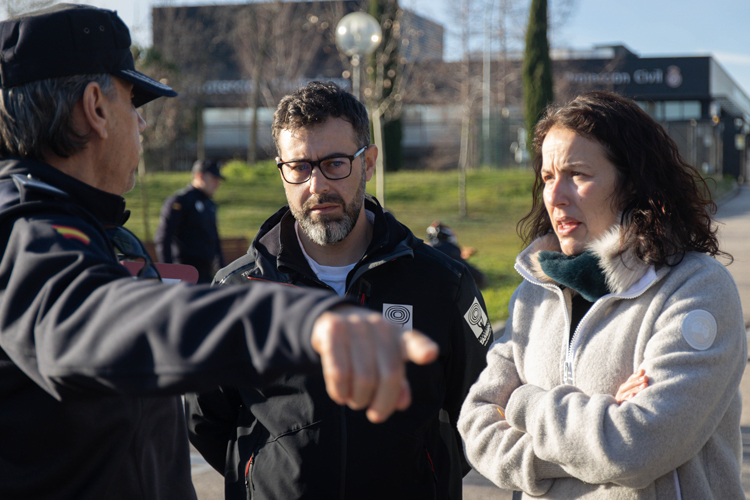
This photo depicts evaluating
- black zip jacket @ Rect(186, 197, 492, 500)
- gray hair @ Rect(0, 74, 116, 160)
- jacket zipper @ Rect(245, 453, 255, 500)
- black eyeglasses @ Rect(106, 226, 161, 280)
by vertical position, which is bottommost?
jacket zipper @ Rect(245, 453, 255, 500)

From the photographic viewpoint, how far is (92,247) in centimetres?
132

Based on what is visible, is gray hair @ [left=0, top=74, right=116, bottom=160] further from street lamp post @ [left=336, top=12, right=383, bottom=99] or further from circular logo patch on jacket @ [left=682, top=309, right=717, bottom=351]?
street lamp post @ [left=336, top=12, right=383, bottom=99]

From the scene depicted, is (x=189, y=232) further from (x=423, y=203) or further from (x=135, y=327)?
(x=423, y=203)

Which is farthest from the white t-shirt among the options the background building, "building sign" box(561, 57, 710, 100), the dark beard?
"building sign" box(561, 57, 710, 100)

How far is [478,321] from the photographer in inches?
113

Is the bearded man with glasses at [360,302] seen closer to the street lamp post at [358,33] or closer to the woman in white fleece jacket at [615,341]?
the woman in white fleece jacket at [615,341]

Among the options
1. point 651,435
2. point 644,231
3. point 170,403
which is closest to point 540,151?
point 644,231

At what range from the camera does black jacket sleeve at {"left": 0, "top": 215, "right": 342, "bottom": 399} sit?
40.6 inches

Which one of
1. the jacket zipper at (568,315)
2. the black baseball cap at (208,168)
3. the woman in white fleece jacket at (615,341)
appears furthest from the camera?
the black baseball cap at (208,168)

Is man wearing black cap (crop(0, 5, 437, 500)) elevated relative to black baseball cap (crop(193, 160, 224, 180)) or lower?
lower

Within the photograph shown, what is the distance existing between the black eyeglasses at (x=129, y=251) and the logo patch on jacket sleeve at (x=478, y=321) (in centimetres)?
140

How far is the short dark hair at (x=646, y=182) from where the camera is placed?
2.10 m

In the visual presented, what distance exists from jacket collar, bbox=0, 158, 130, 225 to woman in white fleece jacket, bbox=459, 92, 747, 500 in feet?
4.30

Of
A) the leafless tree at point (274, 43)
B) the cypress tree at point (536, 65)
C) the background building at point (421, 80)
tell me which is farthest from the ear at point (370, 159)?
the leafless tree at point (274, 43)
